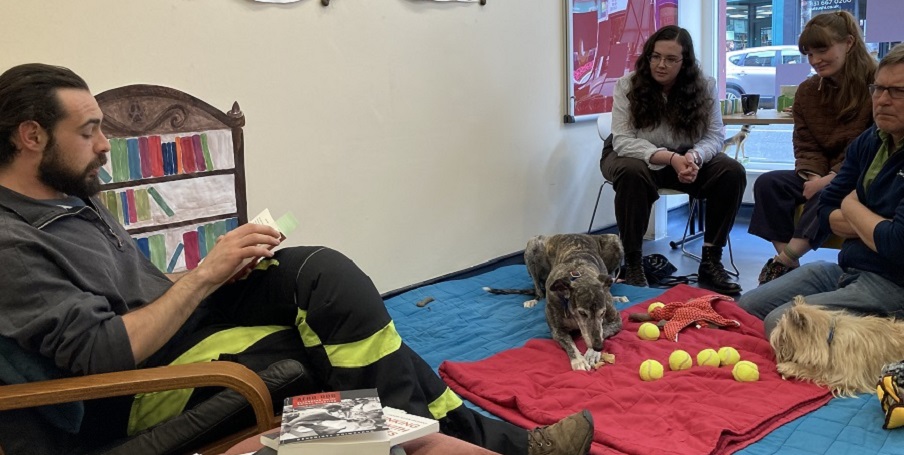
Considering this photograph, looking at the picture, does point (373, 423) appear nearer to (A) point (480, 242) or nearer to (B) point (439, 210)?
(B) point (439, 210)

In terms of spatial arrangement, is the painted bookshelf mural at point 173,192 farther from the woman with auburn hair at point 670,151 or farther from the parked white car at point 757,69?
the parked white car at point 757,69

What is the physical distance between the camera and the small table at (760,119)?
414cm

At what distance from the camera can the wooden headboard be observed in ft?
8.77

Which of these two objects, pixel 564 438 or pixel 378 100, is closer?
pixel 564 438

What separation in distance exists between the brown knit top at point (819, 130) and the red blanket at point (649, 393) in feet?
3.45

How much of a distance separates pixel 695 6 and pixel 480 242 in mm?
2761

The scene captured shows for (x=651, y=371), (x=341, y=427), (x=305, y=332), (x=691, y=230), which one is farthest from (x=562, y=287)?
(x=691, y=230)

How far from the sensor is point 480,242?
421 centimetres

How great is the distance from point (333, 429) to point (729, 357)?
1.86m

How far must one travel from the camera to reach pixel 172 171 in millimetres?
2830

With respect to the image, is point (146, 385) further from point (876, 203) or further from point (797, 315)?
point (876, 203)

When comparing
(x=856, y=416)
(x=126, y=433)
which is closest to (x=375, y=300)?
(x=126, y=433)

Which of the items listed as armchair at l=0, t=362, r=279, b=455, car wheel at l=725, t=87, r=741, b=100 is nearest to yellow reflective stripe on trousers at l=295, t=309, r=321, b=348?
armchair at l=0, t=362, r=279, b=455

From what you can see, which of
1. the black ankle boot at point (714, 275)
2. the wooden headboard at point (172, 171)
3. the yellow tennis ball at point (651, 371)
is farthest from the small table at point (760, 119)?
the wooden headboard at point (172, 171)
